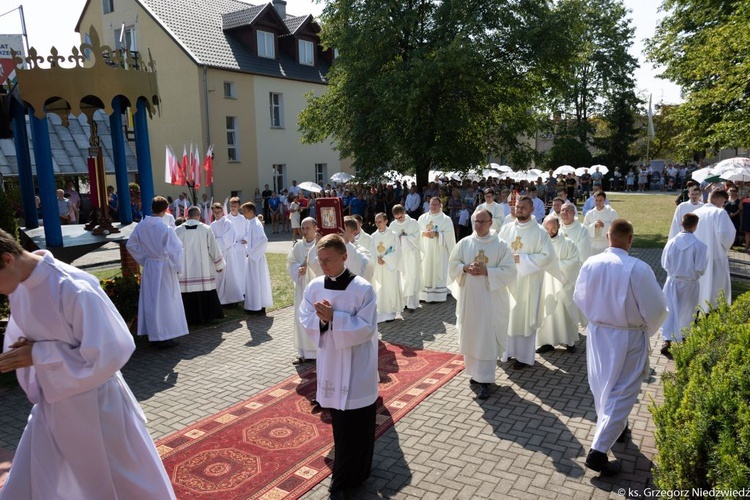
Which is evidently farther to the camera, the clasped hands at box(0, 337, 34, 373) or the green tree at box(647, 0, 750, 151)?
the green tree at box(647, 0, 750, 151)

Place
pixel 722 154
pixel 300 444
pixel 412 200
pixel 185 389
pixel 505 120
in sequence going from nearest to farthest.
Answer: pixel 300 444 < pixel 185 389 < pixel 412 200 < pixel 505 120 < pixel 722 154

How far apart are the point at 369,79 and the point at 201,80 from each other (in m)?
9.56

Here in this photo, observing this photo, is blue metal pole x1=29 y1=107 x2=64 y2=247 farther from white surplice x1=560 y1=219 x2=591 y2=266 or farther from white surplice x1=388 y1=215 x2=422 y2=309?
white surplice x1=560 y1=219 x2=591 y2=266

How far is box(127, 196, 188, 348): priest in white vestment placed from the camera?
28.3ft

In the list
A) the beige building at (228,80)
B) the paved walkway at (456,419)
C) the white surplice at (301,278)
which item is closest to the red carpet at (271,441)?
the paved walkway at (456,419)

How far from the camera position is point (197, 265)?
10.0 meters

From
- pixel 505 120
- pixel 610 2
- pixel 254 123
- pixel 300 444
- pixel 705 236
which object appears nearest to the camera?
pixel 300 444

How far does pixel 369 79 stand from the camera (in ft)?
70.9

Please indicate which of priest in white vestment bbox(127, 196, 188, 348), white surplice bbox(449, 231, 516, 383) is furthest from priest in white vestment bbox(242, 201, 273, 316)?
white surplice bbox(449, 231, 516, 383)

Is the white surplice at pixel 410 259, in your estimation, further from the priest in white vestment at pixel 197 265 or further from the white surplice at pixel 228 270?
the priest in white vestment at pixel 197 265

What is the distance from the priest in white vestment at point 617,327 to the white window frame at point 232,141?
25.7 m

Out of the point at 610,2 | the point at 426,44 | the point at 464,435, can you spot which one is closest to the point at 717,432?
the point at 464,435

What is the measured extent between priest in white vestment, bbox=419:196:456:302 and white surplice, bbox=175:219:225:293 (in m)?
4.14

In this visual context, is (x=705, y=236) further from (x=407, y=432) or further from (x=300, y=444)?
(x=300, y=444)
